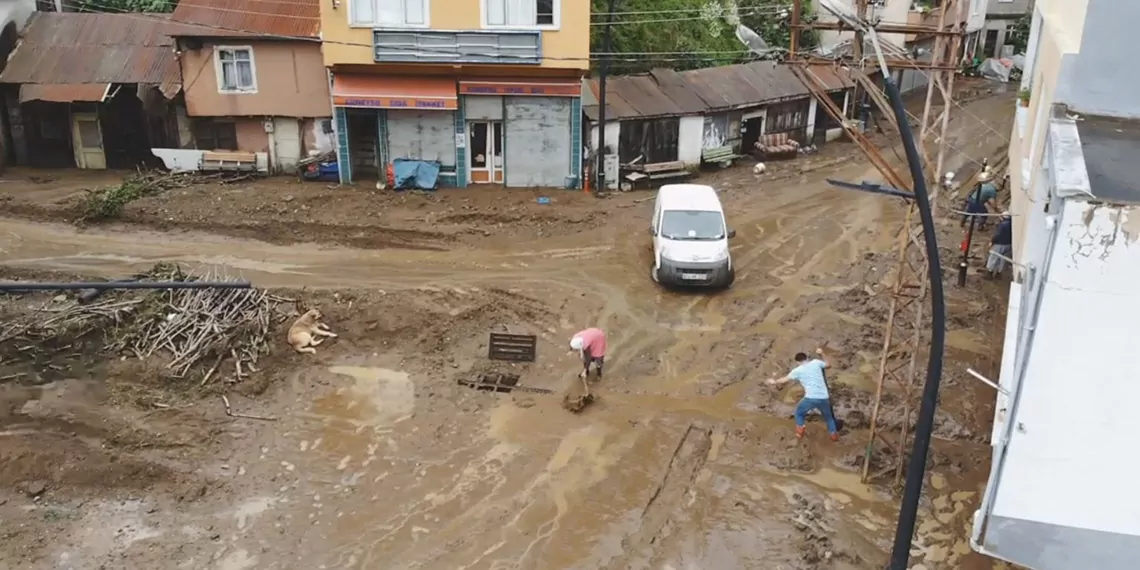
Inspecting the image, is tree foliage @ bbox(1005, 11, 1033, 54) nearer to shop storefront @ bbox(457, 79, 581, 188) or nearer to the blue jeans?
shop storefront @ bbox(457, 79, 581, 188)

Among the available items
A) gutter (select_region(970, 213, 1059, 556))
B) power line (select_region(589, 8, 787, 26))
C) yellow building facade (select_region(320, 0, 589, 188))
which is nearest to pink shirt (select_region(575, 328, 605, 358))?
gutter (select_region(970, 213, 1059, 556))

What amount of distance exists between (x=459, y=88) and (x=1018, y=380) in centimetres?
1818

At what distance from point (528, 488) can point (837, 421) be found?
4.95 meters

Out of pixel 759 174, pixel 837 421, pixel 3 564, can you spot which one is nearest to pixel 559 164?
pixel 759 174

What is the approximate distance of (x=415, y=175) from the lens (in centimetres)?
2450

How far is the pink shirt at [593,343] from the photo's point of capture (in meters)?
14.8

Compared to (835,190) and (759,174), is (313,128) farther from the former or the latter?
(835,190)

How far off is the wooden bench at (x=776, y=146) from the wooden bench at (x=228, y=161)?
15.3 metres

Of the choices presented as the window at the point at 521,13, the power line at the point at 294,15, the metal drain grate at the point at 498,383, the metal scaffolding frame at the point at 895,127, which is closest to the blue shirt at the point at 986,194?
the power line at the point at 294,15

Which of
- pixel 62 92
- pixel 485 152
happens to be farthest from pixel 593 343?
pixel 62 92

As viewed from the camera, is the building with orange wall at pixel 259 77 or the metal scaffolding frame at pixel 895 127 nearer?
the metal scaffolding frame at pixel 895 127

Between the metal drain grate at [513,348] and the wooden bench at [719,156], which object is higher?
the wooden bench at [719,156]

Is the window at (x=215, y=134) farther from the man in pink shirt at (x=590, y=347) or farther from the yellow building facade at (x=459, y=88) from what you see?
the man in pink shirt at (x=590, y=347)

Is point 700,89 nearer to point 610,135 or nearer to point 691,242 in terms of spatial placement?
point 610,135
